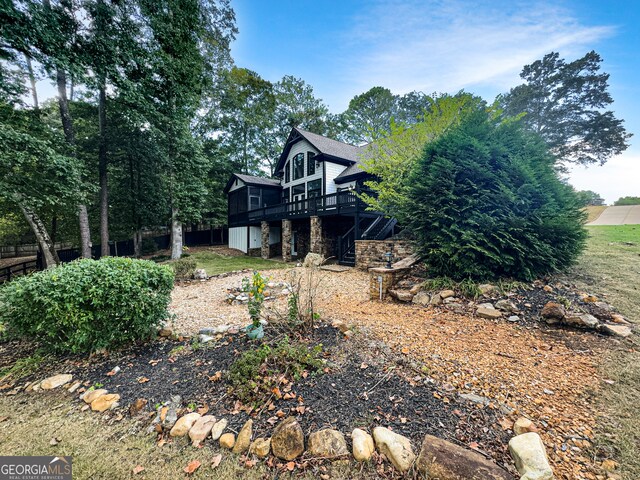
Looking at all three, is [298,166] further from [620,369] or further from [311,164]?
[620,369]

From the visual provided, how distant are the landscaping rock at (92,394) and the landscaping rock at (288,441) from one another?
1996 millimetres

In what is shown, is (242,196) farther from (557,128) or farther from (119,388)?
(557,128)

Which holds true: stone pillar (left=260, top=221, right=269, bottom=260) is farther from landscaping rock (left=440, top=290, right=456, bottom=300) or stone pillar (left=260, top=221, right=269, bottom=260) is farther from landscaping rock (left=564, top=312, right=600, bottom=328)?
landscaping rock (left=564, top=312, right=600, bottom=328)

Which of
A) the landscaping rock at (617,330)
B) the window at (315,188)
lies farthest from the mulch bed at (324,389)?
the window at (315,188)

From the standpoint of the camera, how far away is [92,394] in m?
2.46

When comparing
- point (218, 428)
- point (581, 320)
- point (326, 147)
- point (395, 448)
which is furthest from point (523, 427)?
point (326, 147)

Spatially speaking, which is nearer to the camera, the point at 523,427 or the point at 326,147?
the point at 523,427

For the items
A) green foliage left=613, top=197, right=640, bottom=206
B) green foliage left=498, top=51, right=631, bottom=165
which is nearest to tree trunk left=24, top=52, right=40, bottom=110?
green foliage left=498, top=51, right=631, bottom=165

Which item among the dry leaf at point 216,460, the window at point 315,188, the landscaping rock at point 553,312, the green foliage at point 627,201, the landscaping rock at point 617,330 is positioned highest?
the window at point 315,188

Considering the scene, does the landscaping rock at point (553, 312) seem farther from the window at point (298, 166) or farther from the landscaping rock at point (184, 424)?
the window at point (298, 166)

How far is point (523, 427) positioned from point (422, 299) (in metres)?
3.01

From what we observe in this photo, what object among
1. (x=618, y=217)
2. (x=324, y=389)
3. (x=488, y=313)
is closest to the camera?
(x=324, y=389)

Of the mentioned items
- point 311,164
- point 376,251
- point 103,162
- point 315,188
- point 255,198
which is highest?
point 311,164

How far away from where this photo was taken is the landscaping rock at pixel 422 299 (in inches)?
184
